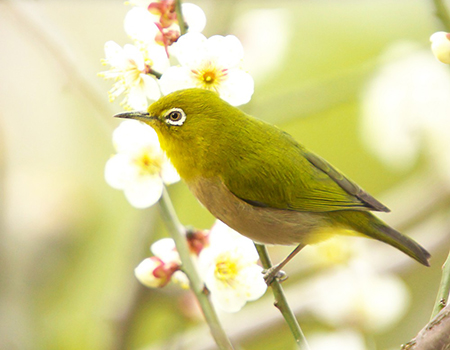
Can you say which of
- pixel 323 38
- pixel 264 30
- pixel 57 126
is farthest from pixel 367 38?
pixel 57 126

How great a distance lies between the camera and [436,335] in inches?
48.5

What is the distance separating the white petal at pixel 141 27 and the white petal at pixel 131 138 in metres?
0.29

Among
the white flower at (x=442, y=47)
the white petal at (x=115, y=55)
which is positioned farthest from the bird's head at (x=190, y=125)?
the white flower at (x=442, y=47)

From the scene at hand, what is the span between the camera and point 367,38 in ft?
17.1

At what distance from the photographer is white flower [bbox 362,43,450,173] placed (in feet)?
10.3

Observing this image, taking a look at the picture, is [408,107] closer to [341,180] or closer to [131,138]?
[341,180]

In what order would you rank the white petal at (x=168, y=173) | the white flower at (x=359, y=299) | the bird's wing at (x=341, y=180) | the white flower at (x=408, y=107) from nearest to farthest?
1. the white petal at (x=168, y=173)
2. the bird's wing at (x=341, y=180)
3. the white flower at (x=359, y=299)
4. the white flower at (x=408, y=107)

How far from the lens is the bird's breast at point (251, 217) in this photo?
6.55ft

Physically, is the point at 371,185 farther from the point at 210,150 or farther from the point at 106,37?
the point at 210,150

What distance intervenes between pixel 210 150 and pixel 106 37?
327 cm

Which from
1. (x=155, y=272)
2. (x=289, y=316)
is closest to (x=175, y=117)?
(x=155, y=272)

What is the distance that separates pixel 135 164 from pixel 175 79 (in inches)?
11.9

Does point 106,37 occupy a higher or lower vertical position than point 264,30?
higher

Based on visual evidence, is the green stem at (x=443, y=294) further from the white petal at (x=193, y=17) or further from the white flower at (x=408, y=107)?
the white flower at (x=408, y=107)
